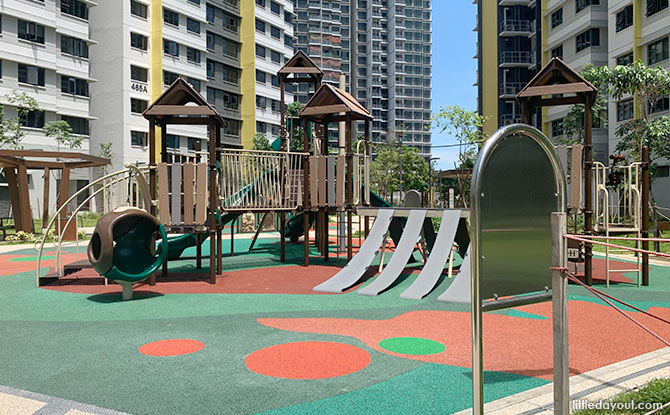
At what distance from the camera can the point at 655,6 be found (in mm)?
30906

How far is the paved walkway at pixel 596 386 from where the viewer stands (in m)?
3.53

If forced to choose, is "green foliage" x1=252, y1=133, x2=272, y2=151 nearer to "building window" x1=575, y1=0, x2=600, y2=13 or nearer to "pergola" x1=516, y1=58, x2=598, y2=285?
"building window" x1=575, y1=0, x2=600, y2=13

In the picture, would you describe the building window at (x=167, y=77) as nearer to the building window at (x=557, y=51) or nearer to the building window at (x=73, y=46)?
the building window at (x=73, y=46)

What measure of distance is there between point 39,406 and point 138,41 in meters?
44.8

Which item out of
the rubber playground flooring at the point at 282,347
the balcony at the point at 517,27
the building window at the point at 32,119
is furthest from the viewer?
the balcony at the point at 517,27

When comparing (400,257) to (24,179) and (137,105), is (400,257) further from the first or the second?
(137,105)

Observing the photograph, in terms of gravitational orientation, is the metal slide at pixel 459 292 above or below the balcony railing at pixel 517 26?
below

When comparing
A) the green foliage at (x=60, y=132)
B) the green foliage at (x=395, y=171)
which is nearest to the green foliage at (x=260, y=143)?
the green foliage at (x=395, y=171)

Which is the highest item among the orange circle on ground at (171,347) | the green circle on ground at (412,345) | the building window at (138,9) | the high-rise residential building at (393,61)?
the high-rise residential building at (393,61)

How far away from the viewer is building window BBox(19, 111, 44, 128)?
117ft

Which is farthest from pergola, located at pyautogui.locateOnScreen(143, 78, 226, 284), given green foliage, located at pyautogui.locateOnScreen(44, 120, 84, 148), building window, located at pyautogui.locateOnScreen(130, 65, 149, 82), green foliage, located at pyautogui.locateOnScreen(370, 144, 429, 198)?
green foliage, located at pyautogui.locateOnScreen(370, 144, 429, 198)

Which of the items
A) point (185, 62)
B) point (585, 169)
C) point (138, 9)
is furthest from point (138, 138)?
point (585, 169)

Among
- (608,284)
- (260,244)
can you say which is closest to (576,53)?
(260,244)

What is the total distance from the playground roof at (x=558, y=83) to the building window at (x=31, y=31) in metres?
37.1
